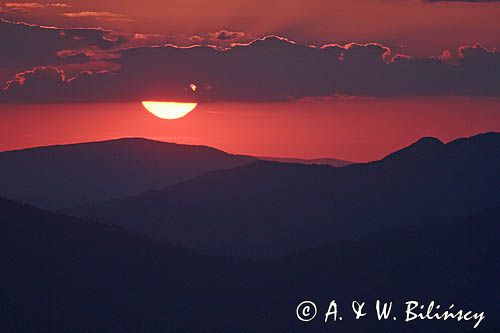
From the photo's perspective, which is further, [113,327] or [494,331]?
[113,327]

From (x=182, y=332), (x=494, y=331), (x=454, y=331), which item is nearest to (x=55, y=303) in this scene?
(x=182, y=332)

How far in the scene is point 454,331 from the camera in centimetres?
19712

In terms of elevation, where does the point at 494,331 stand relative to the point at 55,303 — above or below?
below

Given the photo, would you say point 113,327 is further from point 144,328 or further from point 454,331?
point 454,331

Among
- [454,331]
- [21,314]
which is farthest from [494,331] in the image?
[21,314]

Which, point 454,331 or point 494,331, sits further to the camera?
point 454,331

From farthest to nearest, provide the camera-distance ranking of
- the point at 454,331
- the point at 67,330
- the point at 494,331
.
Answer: the point at 454,331, the point at 67,330, the point at 494,331

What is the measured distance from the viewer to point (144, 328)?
197125mm

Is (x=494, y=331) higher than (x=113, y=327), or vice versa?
(x=113, y=327)

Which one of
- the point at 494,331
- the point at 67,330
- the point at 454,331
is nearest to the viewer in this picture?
the point at 494,331

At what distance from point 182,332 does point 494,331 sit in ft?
291

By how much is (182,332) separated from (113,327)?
486 inches

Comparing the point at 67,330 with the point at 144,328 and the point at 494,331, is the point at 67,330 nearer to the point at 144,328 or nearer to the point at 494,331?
the point at 144,328

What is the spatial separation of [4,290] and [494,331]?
10245 centimetres
